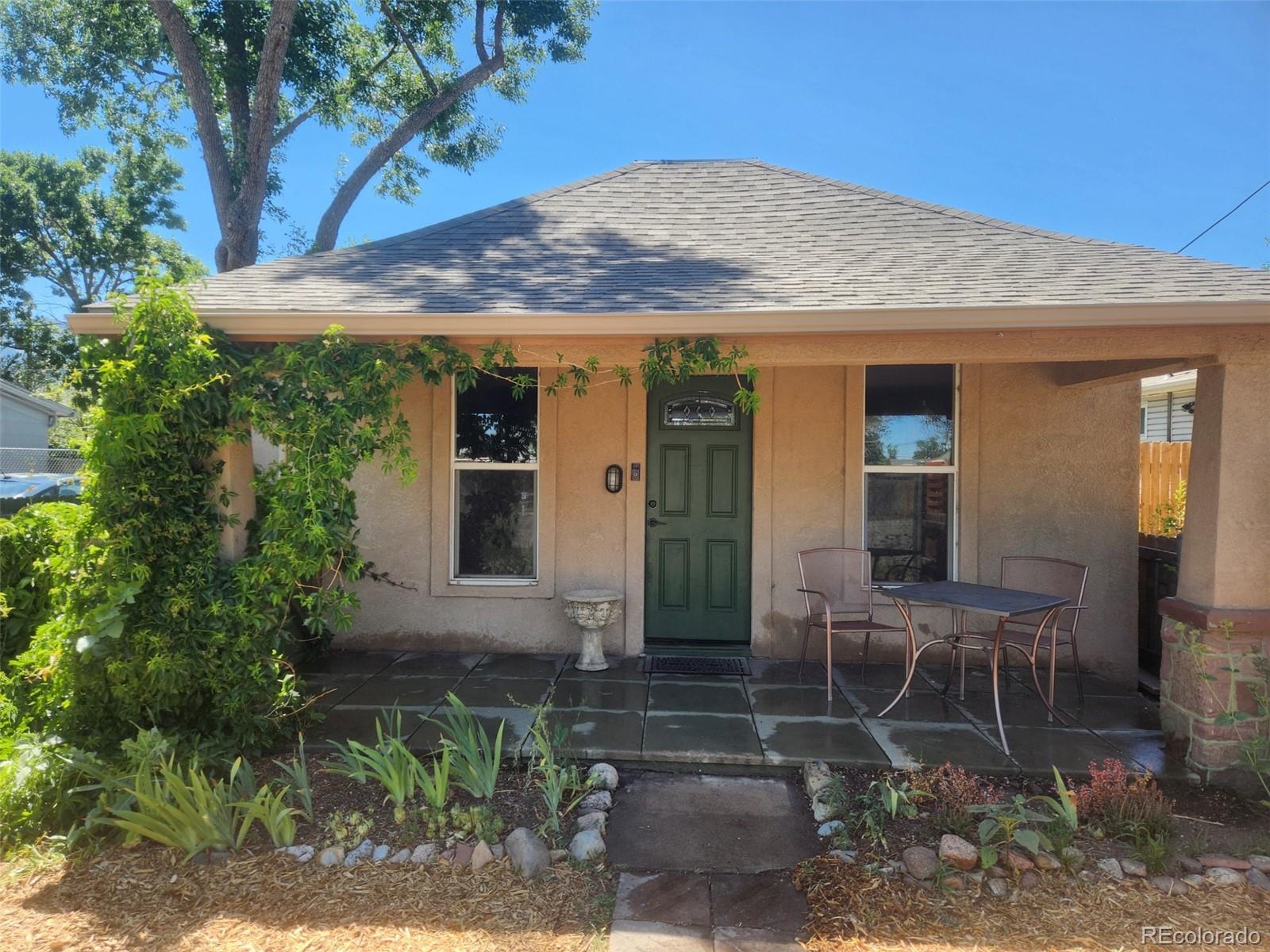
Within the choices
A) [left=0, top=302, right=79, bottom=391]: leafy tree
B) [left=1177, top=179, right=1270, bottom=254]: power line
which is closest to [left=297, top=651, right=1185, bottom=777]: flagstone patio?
[left=1177, top=179, right=1270, bottom=254]: power line

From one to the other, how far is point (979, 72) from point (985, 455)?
31.1ft

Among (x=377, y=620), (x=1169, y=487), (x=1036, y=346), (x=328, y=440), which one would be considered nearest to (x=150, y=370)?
(x=328, y=440)

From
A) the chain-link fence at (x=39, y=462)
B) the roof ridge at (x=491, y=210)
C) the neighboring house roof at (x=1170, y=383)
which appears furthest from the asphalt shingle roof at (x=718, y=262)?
the chain-link fence at (x=39, y=462)

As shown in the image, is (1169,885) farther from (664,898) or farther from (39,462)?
(39,462)

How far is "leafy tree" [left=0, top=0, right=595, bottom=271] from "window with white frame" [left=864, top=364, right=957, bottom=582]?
8666 mm

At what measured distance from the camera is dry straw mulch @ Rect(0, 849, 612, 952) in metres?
2.40

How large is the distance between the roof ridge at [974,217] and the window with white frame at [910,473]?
1248 mm

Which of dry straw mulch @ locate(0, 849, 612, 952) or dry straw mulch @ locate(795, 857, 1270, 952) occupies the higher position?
dry straw mulch @ locate(795, 857, 1270, 952)

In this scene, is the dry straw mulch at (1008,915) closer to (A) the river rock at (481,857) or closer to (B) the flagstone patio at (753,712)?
(B) the flagstone patio at (753,712)

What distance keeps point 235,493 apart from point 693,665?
10.4 feet

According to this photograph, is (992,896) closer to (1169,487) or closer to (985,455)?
(985,455)

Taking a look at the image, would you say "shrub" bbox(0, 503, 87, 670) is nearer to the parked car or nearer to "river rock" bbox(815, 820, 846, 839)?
"river rock" bbox(815, 820, 846, 839)

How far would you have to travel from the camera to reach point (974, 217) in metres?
5.58

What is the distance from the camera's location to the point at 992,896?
260 cm
